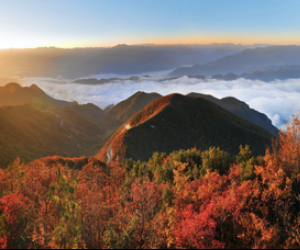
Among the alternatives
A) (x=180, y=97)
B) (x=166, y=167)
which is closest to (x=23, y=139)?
(x=180, y=97)

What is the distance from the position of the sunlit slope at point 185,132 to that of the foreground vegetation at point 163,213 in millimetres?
59388

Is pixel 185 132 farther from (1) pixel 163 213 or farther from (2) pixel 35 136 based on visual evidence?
(2) pixel 35 136

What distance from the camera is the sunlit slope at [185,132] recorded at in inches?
3976

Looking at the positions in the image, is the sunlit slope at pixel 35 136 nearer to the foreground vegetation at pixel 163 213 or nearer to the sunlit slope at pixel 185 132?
→ the sunlit slope at pixel 185 132

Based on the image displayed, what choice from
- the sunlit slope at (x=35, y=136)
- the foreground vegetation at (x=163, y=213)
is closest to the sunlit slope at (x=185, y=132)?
the sunlit slope at (x=35, y=136)

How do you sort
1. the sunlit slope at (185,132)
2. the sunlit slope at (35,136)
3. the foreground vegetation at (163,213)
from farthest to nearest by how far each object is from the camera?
the sunlit slope at (35,136) < the sunlit slope at (185,132) < the foreground vegetation at (163,213)

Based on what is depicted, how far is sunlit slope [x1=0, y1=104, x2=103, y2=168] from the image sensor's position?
10712cm

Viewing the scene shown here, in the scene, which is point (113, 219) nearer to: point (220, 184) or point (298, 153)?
point (220, 184)

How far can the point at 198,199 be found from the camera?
34469 millimetres

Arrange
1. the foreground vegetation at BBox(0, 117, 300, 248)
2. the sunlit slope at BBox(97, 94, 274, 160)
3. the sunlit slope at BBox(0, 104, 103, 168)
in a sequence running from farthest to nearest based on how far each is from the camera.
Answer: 1. the sunlit slope at BBox(0, 104, 103, 168)
2. the sunlit slope at BBox(97, 94, 274, 160)
3. the foreground vegetation at BBox(0, 117, 300, 248)

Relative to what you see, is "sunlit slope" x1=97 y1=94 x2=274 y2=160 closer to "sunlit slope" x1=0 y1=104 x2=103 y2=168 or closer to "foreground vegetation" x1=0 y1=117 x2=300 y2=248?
"sunlit slope" x1=0 y1=104 x2=103 y2=168

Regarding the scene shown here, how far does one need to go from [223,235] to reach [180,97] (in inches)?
4389

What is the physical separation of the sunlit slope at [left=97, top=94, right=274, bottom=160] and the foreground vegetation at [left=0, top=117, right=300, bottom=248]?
5939 cm

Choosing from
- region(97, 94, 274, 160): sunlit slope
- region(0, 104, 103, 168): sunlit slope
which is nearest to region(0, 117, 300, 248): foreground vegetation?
region(97, 94, 274, 160): sunlit slope
